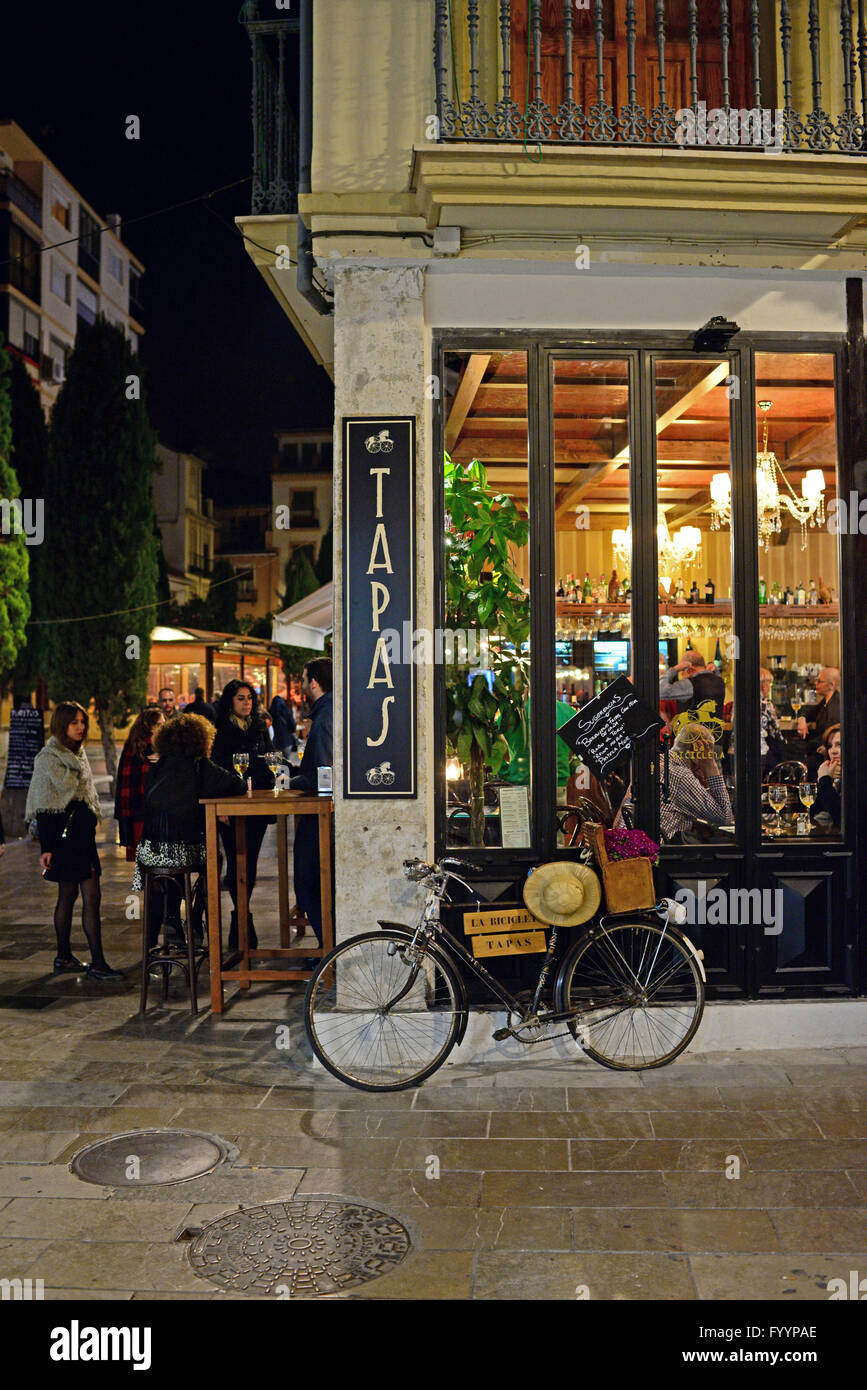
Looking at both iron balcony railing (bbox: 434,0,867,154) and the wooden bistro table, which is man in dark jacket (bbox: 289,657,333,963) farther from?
iron balcony railing (bbox: 434,0,867,154)

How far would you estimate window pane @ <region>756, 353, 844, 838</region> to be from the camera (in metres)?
6.99

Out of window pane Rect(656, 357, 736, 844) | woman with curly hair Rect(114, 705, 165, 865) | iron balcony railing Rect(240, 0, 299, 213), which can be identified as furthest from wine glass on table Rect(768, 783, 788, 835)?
woman with curly hair Rect(114, 705, 165, 865)

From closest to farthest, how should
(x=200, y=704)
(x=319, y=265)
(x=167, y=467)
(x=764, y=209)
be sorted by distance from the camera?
(x=764, y=209)
(x=319, y=265)
(x=200, y=704)
(x=167, y=467)

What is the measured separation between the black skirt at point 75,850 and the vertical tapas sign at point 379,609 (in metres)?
3.02

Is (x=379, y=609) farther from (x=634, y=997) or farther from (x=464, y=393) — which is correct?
(x=634, y=997)

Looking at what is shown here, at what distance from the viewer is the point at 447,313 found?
264 inches

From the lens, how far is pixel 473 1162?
5.02 meters

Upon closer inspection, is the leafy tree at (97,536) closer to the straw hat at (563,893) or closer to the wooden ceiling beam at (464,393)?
the wooden ceiling beam at (464,393)

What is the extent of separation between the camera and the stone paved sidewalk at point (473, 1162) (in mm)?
4039

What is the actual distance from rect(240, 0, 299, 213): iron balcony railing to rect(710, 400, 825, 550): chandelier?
3510 millimetres

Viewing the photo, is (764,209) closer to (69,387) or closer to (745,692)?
(745,692)
